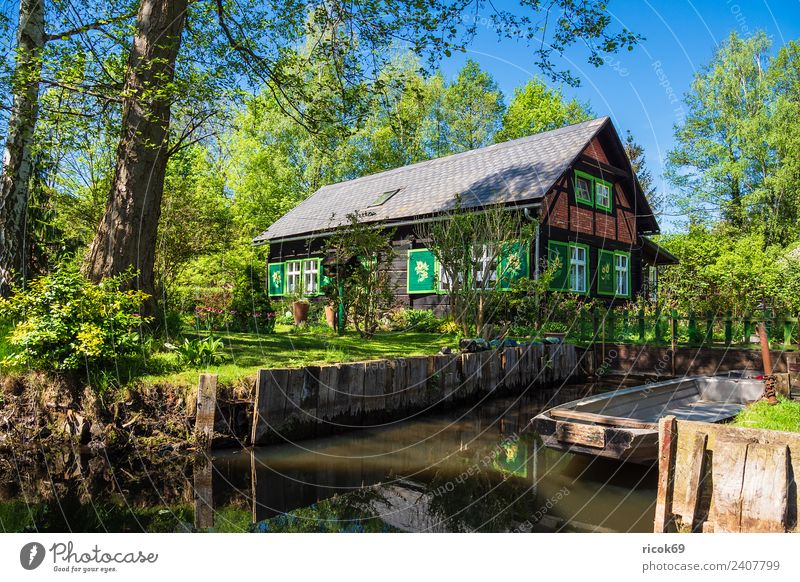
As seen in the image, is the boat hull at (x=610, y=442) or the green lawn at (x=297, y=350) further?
the green lawn at (x=297, y=350)

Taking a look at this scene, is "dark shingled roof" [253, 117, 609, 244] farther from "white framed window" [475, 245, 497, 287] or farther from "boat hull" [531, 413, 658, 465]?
"boat hull" [531, 413, 658, 465]

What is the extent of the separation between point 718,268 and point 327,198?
1486cm

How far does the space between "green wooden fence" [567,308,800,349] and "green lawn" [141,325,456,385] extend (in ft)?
12.2

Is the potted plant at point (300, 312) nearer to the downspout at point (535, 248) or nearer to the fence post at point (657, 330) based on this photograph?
the downspout at point (535, 248)

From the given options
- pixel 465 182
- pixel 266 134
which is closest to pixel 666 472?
pixel 465 182

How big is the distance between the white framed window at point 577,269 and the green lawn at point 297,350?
5.17 meters

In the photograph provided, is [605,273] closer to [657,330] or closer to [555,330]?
[657,330]

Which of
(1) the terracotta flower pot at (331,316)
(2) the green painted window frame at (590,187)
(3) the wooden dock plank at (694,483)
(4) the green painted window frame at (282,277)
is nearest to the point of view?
(3) the wooden dock plank at (694,483)

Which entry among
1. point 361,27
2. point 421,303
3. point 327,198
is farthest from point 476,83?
point 361,27

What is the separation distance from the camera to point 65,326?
6.43 meters

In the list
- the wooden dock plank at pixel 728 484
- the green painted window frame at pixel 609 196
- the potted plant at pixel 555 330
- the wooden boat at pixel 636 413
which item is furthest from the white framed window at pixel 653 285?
the wooden dock plank at pixel 728 484

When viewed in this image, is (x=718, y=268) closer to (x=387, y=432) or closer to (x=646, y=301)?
(x=646, y=301)

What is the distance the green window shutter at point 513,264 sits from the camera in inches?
533

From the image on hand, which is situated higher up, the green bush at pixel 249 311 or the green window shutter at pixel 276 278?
the green window shutter at pixel 276 278
